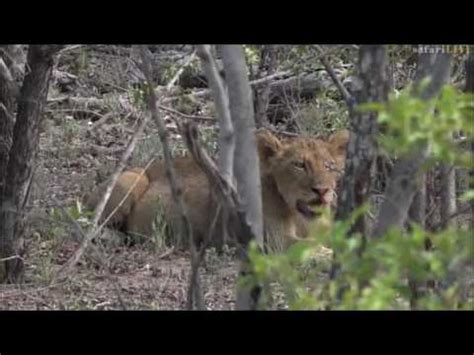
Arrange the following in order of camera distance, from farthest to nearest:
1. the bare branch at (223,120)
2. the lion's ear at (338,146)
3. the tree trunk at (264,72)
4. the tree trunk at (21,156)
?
Answer: 1. the tree trunk at (264,72)
2. the lion's ear at (338,146)
3. the tree trunk at (21,156)
4. the bare branch at (223,120)

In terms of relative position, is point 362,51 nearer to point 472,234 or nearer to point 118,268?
point 472,234

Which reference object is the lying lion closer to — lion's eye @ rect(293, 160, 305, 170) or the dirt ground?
lion's eye @ rect(293, 160, 305, 170)

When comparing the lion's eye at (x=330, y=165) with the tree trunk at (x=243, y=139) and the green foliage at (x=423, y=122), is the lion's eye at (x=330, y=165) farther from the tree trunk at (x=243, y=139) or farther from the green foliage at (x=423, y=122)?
the green foliage at (x=423, y=122)

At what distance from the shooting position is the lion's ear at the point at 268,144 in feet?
25.6

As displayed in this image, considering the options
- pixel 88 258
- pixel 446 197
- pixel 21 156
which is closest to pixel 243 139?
pixel 446 197

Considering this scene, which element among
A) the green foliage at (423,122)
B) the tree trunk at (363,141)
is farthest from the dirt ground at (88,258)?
the green foliage at (423,122)

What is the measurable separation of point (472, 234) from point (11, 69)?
4.21m

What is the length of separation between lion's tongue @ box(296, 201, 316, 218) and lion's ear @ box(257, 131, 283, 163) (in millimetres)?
335

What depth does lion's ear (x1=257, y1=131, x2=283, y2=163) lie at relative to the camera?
780 cm

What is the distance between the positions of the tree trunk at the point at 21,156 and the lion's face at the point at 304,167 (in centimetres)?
160

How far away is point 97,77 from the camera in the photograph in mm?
10117

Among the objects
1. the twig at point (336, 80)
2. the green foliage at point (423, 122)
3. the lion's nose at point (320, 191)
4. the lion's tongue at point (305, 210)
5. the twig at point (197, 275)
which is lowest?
the twig at point (197, 275)

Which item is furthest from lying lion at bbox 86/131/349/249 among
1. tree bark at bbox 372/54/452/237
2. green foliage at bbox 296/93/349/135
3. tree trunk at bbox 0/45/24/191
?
tree bark at bbox 372/54/452/237
